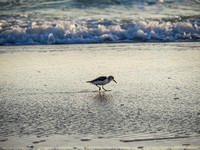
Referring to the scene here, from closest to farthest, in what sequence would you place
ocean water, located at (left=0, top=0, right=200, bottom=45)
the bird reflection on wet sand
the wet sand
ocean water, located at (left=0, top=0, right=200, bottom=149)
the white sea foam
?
the wet sand, ocean water, located at (left=0, top=0, right=200, bottom=149), the bird reflection on wet sand, the white sea foam, ocean water, located at (left=0, top=0, right=200, bottom=45)

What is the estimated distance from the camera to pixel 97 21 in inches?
789

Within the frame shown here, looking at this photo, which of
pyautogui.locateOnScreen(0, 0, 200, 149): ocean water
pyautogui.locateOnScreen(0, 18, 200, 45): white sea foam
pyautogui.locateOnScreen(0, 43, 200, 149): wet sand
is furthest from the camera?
pyautogui.locateOnScreen(0, 18, 200, 45): white sea foam

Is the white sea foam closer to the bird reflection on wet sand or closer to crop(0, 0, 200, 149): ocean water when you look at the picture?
crop(0, 0, 200, 149): ocean water

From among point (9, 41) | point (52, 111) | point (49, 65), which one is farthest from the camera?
point (9, 41)

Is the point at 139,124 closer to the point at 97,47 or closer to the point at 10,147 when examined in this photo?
the point at 10,147

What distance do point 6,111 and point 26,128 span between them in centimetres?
112

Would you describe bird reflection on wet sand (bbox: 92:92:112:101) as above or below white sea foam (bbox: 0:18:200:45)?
above

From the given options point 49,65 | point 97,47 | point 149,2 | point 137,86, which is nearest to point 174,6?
point 149,2

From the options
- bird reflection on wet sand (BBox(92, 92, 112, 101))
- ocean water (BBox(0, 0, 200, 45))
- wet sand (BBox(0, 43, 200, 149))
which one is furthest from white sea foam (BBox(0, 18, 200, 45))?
bird reflection on wet sand (BBox(92, 92, 112, 101))

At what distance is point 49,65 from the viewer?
1032cm

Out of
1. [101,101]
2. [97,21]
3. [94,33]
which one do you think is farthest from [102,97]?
[97,21]

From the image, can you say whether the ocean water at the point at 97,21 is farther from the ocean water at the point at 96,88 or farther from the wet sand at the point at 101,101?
the wet sand at the point at 101,101

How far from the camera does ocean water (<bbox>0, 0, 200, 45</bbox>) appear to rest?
54.9 feet

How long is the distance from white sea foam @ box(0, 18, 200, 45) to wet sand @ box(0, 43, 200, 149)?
4.45 metres
